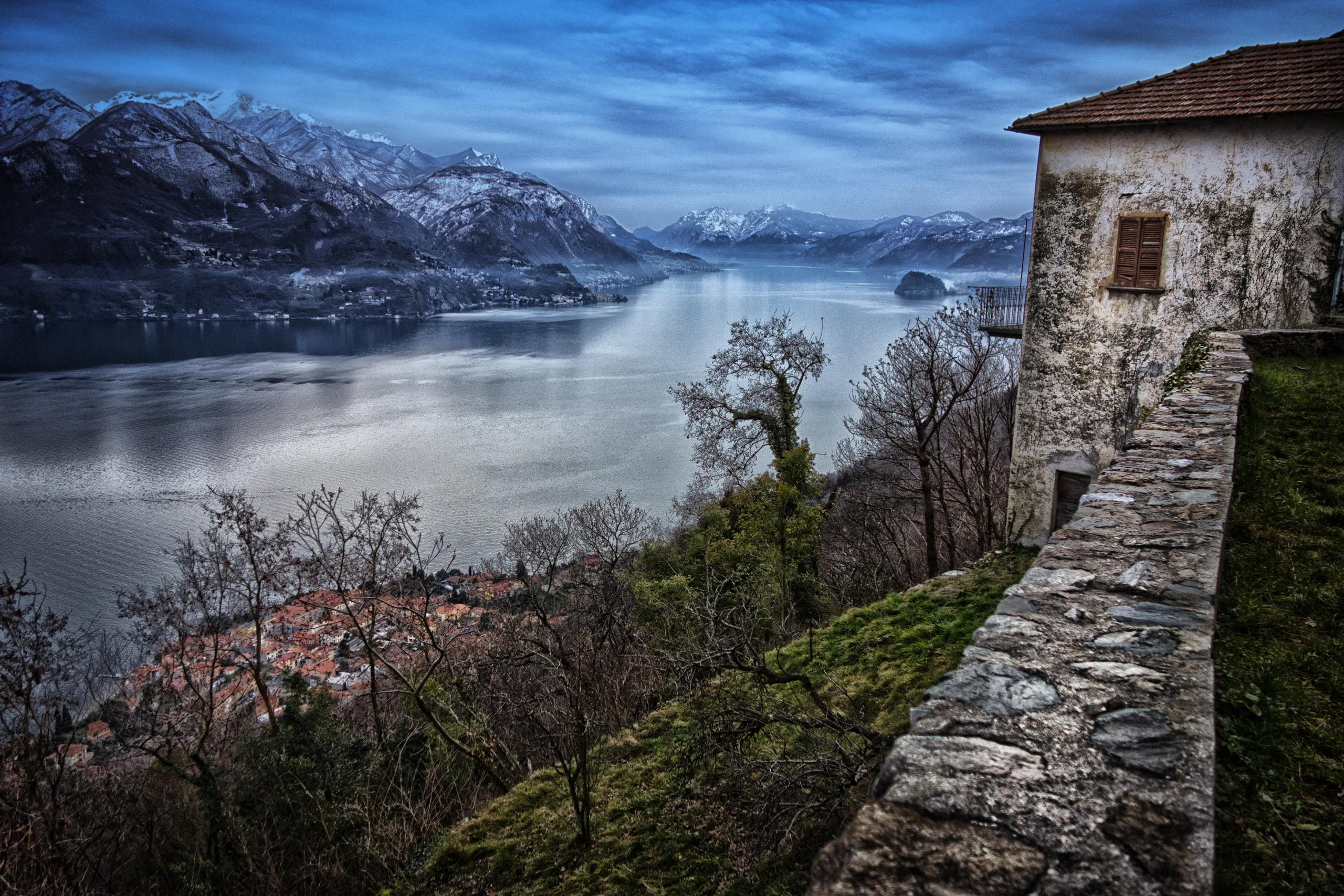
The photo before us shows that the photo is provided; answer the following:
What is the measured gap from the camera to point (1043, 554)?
388 centimetres

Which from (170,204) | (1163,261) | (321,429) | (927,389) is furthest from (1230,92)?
(170,204)

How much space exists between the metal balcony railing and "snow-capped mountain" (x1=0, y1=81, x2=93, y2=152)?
207367 mm

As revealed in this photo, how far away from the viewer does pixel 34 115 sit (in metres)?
174

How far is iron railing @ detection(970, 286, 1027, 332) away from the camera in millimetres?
14859

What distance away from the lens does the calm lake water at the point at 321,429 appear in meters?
33.8

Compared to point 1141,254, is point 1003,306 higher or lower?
lower

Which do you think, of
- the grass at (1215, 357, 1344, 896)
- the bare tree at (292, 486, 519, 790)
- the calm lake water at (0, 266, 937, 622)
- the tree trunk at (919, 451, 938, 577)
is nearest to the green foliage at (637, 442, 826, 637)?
the tree trunk at (919, 451, 938, 577)

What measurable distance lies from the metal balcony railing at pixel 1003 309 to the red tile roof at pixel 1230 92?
3466mm

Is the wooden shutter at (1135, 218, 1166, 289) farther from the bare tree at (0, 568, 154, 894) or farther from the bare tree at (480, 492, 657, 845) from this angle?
the bare tree at (0, 568, 154, 894)

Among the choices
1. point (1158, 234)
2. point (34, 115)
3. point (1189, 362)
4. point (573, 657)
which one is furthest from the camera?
point (34, 115)

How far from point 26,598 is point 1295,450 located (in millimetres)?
36144

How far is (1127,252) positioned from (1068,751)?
1175 centimetres

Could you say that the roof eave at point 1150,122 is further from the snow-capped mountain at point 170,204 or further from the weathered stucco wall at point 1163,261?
the snow-capped mountain at point 170,204

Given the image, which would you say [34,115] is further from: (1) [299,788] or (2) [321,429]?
(1) [299,788]
